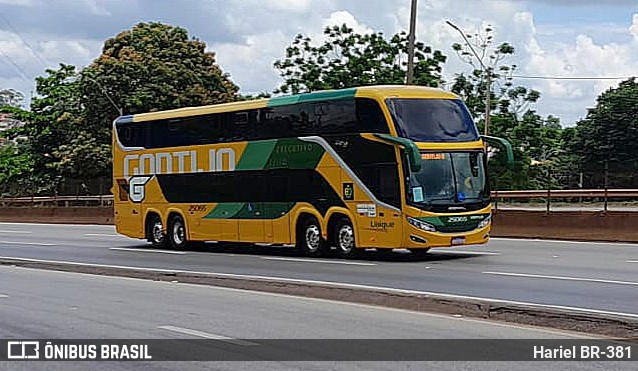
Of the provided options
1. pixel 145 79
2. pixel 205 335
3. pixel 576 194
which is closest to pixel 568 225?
pixel 576 194

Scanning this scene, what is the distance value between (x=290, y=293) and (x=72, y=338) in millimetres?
5242

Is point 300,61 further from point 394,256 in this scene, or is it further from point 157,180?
point 394,256

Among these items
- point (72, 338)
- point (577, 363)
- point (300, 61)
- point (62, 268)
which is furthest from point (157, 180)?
point (300, 61)

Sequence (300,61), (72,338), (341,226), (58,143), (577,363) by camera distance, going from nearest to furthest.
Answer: (577,363)
(72,338)
(341,226)
(300,61)
(58,143)

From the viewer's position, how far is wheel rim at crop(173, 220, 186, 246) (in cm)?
2862

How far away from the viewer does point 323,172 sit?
77.2 feet

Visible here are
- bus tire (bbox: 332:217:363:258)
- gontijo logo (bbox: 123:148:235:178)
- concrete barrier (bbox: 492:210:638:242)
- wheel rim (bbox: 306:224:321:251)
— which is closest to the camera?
bus tire (bbox: 332:217:363:258)

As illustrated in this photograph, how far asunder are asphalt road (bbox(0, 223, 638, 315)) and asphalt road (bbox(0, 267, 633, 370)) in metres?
2.51

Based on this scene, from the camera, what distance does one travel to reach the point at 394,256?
79.4 feet

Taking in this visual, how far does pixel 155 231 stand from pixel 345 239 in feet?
27.5

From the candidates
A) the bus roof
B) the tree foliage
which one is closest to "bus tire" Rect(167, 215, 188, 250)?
the bus roof

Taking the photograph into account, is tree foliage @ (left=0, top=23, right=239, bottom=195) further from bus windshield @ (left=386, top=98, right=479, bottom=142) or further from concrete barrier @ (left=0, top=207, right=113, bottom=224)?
bus windshield @ (left=386, top=98, right=479, bottom=142)

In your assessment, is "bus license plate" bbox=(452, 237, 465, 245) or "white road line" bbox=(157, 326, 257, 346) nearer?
"white road line" bbox=(157, 326, 257, 346)

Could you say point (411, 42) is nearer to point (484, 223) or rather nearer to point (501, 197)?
point (501, 197)
